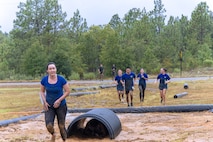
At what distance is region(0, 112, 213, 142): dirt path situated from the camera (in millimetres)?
8242

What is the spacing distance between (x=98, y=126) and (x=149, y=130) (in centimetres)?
138

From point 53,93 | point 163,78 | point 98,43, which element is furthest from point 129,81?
point 98,43

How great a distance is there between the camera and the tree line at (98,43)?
43.5 meters

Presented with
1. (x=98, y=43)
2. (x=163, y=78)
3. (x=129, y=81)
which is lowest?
(x=129, y=81)

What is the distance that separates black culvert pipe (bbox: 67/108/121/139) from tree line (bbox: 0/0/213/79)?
1236 inches

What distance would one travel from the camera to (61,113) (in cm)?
745

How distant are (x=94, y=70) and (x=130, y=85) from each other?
33734 mm

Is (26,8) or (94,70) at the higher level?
(26,8)

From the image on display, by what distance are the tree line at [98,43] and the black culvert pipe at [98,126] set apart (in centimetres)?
3139

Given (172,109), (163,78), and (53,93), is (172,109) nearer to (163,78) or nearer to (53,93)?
(163,78)

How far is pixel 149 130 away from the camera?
9297mm

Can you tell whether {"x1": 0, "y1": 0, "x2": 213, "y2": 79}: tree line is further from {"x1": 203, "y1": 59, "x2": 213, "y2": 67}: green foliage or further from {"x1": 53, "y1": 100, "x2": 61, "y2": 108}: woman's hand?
{"x1": 53, "y1": 100, "x2": 61, "y2": 108}: woman's hand

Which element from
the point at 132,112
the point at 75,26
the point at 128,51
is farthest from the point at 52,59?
the point at 132,112

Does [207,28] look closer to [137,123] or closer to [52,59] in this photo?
[52,59]
